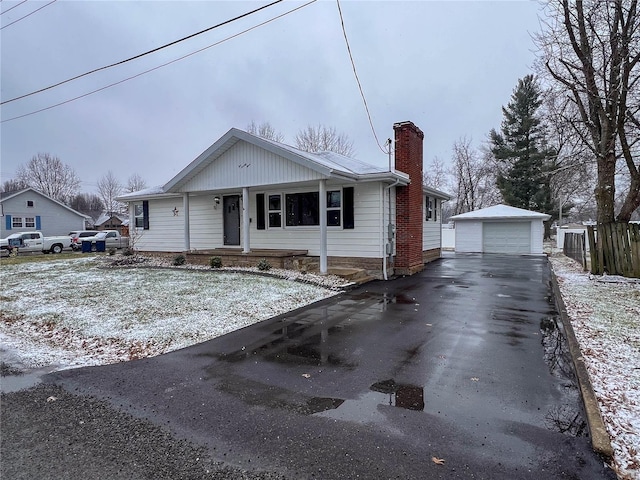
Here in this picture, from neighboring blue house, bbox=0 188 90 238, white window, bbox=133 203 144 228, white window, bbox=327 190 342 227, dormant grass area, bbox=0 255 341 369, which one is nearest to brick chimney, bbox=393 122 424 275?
→ white window, bbox=327 190 342 227

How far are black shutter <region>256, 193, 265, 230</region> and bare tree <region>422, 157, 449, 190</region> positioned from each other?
36.8 metres

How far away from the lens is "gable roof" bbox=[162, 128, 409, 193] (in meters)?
10.4

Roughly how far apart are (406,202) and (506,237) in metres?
12.7

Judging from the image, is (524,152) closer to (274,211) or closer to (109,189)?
(274,211)

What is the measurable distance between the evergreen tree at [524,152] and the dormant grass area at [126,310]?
29.1 m

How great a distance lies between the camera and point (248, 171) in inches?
475

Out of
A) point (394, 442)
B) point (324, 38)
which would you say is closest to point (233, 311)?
point (394, 442)

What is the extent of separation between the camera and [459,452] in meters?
2.63

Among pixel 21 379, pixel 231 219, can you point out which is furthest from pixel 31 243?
pixel 21 379

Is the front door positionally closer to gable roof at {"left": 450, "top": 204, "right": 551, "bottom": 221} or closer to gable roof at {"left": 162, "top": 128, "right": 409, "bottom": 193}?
gable roof at {"left": 162, "top": 128, "right": 409, "bottom": 193}

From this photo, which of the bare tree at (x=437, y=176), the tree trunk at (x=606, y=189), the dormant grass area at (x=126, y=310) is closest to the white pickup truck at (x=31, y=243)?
the dormant grass area at (x=126, y=310)

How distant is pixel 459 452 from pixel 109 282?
32.8 ft

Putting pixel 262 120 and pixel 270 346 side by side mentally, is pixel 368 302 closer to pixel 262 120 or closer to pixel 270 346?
pixel 270 346

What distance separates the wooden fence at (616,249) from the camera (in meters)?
9.74
